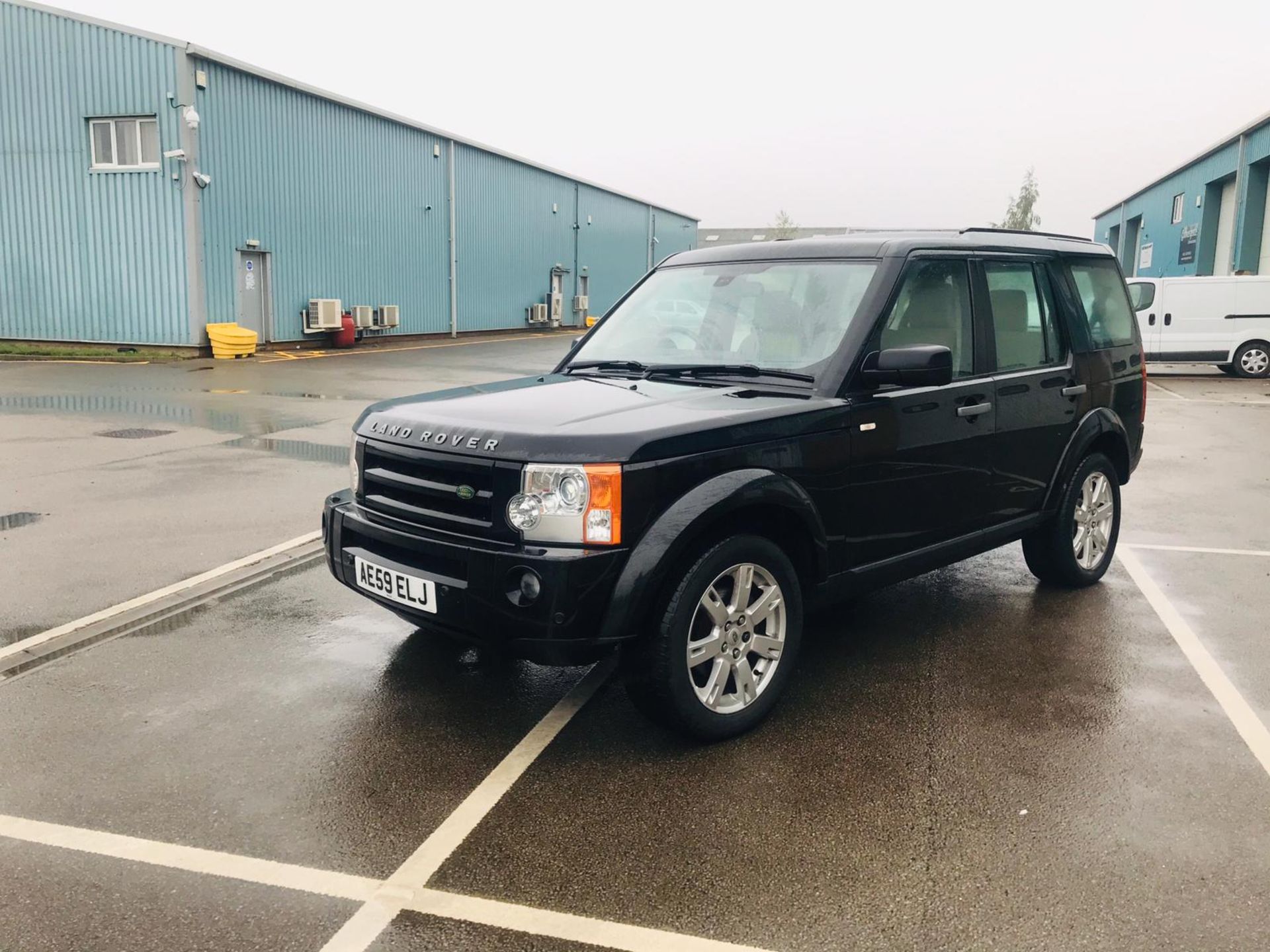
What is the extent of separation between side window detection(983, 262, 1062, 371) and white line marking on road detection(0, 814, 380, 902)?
377 cm

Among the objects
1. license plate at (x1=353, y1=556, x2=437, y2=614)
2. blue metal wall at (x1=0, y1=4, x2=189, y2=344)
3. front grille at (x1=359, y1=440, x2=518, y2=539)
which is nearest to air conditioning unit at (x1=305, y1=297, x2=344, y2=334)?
blue metal wall at (x1=0, y1=4, x2=189, y2=344)

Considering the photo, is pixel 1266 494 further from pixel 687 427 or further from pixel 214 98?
pixel 214 98

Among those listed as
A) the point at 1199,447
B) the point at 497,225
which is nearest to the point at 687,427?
the point at 1199,447

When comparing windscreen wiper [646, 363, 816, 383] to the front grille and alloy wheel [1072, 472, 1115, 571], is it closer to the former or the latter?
the front grille

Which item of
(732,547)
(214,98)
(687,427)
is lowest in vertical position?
(732,547)

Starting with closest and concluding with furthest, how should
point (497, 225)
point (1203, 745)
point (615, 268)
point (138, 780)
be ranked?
point (138, 780), point (1203, 745), point (497, 225), point (615, 268)

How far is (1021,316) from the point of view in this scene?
5.41 m

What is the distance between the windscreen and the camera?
179 inches

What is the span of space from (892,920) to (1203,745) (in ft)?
5.98

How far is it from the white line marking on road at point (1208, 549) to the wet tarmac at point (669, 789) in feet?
5.05

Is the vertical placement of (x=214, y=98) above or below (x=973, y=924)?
above

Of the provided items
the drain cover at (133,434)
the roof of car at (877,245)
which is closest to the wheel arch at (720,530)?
the roof of car at (877,245)

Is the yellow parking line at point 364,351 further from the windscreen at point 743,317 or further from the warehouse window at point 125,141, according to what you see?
the windscreen at point 743,317

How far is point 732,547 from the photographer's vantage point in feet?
12.5
